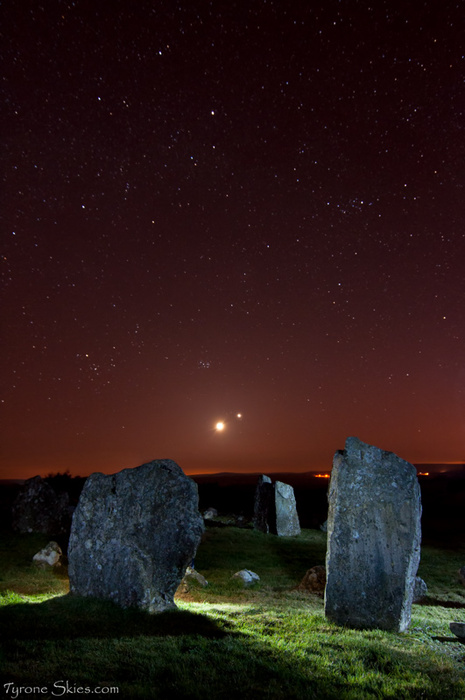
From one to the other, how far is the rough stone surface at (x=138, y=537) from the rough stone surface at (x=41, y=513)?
29.5ft

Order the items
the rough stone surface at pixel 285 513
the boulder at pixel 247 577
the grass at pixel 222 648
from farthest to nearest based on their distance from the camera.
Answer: the rough stone surface at pixel 285 513 < the boulder at pixel 247 577 < the grass at pixel 222 648

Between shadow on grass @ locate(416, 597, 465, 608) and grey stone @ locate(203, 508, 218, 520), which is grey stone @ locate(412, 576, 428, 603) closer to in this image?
shadow on grass @ locate(416, 597, 465, 608)

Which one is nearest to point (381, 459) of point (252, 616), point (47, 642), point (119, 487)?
point (252, 616)

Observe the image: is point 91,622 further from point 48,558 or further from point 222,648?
point 48,558

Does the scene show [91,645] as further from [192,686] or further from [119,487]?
[119,487]

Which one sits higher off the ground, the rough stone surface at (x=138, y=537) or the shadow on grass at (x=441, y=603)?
the rough stone surface at (x=138, y=537)

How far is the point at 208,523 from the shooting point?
84.4 ft

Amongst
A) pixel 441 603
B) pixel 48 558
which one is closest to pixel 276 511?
pixel 441 603

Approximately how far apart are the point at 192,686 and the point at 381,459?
20.8ft

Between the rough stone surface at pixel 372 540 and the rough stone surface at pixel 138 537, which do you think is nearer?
the rough stone surface at pixel 372 540

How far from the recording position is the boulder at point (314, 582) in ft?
41.7

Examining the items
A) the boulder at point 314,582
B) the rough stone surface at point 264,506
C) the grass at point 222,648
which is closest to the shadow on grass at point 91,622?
the grass at point 222,648

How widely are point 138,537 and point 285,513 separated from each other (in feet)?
53.8
